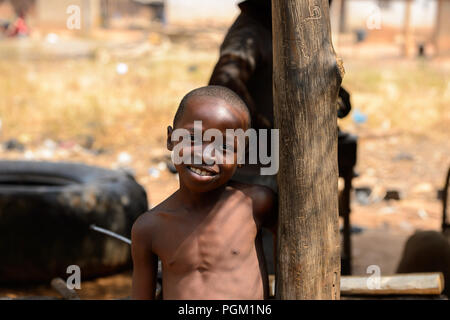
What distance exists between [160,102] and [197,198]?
8942 mm

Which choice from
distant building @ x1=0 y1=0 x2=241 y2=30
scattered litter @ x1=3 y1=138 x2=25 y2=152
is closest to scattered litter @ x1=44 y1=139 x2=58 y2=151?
scattered litter @ x1=3 y1=138 x2=25 y2=152

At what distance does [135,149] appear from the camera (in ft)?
30.4

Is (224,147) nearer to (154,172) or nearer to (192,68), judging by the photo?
(154,172)

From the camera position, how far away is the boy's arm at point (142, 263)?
219 centimetres

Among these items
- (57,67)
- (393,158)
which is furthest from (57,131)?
(393,158)

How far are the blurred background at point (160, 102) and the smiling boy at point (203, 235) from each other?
2.25 meters

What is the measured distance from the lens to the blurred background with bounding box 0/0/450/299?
700cm

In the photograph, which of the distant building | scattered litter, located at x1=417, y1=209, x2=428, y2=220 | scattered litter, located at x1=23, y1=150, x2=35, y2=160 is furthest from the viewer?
the distant building

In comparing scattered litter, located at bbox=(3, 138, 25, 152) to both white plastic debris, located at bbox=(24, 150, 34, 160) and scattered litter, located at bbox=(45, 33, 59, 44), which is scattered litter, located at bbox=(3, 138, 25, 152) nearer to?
white plastic debris, located at bbox=(24, 150, 34, 160)

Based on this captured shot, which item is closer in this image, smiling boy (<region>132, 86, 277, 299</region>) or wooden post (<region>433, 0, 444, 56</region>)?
smiling boy (<region>132, 86, 277, 299</region>)

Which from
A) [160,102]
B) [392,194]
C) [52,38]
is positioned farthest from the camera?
[52,38]

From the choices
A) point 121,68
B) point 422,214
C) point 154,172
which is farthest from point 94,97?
point 422,214

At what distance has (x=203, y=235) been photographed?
85.3 inches

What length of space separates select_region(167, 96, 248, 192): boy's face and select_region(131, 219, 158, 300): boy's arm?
25 centimetres
